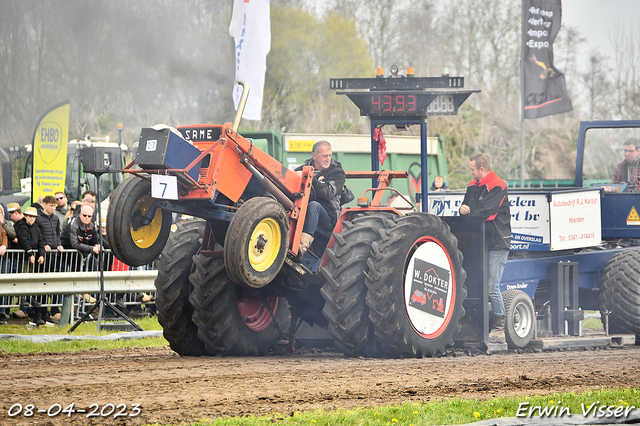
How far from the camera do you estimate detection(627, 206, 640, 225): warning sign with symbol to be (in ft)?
36.7

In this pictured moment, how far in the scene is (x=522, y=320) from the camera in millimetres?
9828

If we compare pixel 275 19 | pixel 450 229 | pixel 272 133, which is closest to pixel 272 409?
pixel 450 229

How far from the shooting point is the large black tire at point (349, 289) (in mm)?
7660

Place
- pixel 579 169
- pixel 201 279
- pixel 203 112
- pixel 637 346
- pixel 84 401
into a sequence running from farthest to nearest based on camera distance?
pixel 203 112
pixel 579 169
pixel 637 346
pixel 201 279
pixel 84 401

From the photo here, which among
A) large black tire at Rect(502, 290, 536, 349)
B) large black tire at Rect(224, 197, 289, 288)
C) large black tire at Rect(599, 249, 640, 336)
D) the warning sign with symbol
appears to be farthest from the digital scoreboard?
the warning sign with symbol

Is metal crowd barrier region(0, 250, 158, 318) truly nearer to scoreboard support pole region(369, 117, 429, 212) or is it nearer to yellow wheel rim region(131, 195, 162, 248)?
scoreboard support pole region(369, 117, 429, 212)

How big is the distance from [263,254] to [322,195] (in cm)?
113

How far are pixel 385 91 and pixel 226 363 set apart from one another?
3400 millimetres

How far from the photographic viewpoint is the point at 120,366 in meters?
7.43

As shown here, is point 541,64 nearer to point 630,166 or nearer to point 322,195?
point 630,166

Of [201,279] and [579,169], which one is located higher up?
[579,169]

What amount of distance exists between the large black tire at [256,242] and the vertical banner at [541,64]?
13077 millimetres

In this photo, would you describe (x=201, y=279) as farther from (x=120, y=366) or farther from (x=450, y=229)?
(x=450, y=229)

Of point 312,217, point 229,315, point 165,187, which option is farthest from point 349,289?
point 165,187
